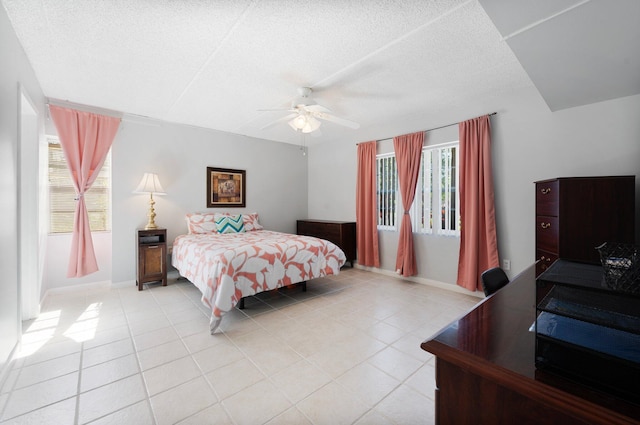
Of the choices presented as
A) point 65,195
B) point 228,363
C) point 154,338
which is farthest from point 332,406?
point 65,195

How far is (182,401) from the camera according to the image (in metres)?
1.61

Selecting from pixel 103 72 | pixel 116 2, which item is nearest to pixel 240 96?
pixel 103 72

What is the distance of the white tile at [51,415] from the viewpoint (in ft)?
4.76

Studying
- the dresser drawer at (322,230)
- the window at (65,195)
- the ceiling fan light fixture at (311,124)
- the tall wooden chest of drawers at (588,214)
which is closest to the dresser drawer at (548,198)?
the tall wooden chest of drawers at (588,214)

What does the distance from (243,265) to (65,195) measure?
2856mm

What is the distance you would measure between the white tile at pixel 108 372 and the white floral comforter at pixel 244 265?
0.64m

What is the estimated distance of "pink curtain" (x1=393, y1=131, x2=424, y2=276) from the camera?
12.7 feet

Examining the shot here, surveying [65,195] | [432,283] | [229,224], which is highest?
[65,195]

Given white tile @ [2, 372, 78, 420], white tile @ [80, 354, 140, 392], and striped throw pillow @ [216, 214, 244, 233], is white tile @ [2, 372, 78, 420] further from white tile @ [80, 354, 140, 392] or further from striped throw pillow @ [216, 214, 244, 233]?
striped throw pillow @ [216, 214, 244, 233]

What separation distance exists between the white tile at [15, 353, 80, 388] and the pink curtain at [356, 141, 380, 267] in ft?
12.2

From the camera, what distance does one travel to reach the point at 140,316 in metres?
2.81

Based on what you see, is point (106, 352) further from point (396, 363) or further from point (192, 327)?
point (396, 363)

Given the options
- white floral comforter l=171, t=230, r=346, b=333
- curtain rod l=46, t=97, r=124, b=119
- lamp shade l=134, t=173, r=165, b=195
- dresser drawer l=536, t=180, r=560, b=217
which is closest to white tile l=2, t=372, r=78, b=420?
white floral comforter l=171, t=230, r=346, b=333

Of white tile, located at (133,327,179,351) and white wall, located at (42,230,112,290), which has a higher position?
white wall, located at (42,230,112,290)
